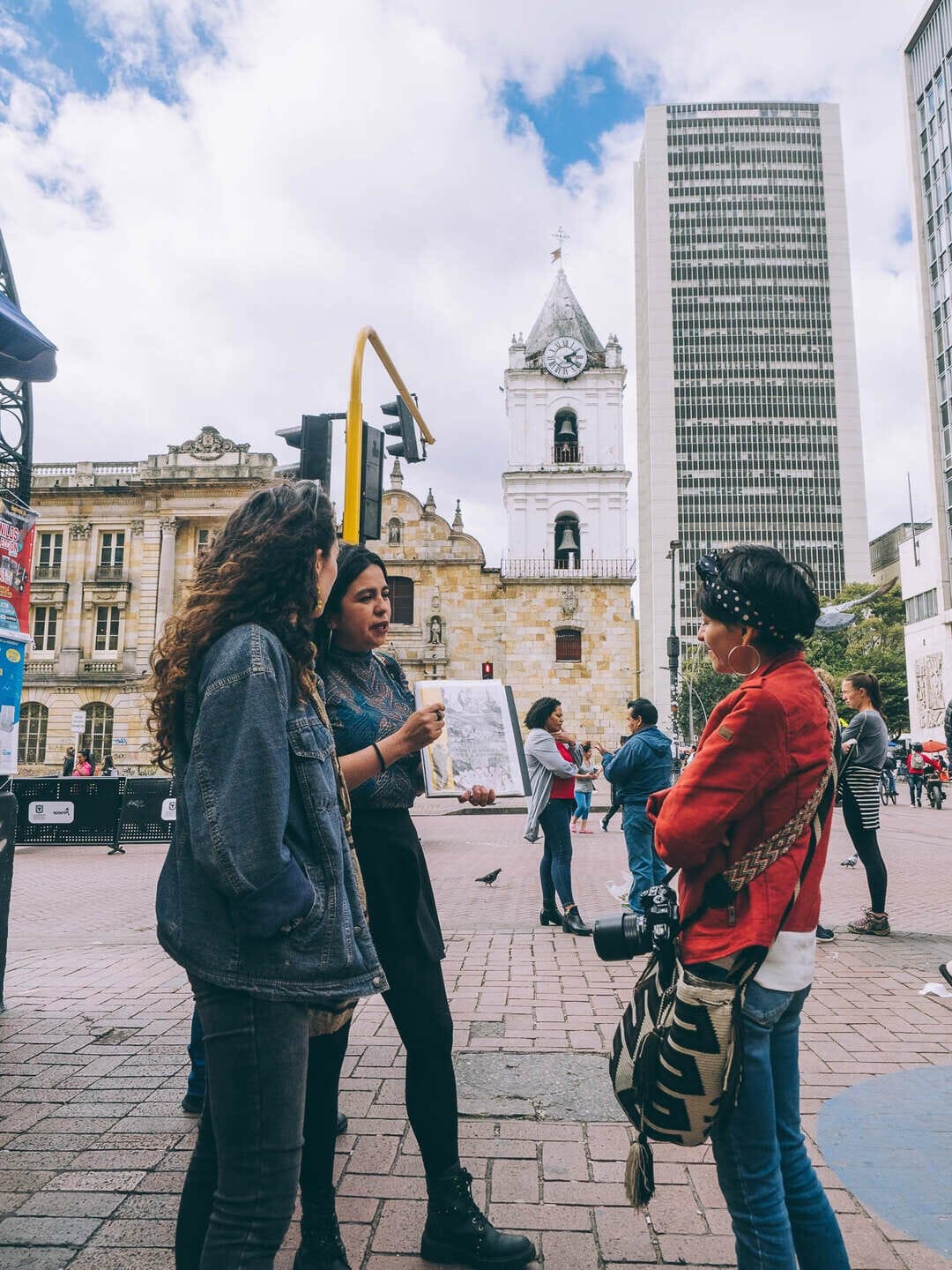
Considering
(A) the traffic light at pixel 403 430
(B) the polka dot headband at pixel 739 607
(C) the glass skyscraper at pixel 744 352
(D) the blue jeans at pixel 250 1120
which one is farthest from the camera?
(C) the glass skyscraper at pixel 744 352

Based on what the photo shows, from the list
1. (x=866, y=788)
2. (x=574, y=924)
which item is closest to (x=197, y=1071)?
(x=574, y=924)

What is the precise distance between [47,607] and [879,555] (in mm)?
90430

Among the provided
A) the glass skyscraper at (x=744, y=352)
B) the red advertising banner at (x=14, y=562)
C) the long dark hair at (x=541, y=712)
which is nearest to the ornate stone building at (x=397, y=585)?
the long dark hair at (x=541, y=712)

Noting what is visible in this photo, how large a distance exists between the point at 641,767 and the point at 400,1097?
12.2 ft

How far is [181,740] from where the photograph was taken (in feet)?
6.82

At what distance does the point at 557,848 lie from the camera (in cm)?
749

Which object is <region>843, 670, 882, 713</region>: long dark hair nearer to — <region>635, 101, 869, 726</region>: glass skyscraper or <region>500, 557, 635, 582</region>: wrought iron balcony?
<region>500, 557, 635, 582</region>: wrought iron balcony

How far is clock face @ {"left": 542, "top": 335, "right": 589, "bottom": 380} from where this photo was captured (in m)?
43.2

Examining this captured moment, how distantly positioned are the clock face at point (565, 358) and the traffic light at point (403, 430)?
35.1 m

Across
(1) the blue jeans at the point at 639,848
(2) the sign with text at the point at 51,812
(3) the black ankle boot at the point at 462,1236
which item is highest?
(1) the blue jeans at the point at 639,848

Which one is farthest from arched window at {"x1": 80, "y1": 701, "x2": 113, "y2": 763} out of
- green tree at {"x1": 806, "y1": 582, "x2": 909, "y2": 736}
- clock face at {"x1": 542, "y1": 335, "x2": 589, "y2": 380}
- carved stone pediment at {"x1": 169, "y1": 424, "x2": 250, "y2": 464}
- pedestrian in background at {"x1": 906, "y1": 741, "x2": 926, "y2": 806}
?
green tree at {"x1": 806, "y1": 582, "x2": 909, "y2": 736}

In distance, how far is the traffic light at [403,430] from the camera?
31.6 feet

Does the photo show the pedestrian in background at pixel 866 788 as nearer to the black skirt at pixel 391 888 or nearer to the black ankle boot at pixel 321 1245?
the black skirt at pixel 391 888

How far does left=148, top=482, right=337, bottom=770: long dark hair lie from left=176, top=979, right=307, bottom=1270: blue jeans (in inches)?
26.1
